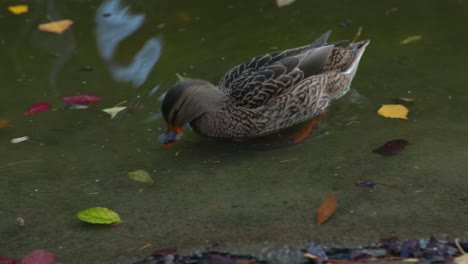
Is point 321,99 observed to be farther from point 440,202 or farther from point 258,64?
point 440,202

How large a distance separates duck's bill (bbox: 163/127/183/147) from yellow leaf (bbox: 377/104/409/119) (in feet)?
4.95

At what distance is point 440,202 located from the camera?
13.9ft

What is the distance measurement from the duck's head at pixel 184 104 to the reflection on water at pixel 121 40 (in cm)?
96

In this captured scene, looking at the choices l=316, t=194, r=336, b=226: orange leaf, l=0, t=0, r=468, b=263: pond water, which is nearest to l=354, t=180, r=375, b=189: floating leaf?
l=0, t=0, r=468, b=263: pond water

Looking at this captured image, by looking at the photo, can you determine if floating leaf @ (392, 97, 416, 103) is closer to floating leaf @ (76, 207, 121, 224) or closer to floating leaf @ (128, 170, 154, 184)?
floating leaf @ (128, 170, 154, 184)

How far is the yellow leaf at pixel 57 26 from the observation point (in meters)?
7.24

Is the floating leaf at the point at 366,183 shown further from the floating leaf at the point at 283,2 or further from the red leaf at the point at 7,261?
the floating leaf at the point at 283,2

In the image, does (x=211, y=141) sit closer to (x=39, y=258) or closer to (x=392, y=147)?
(x=392, y=147)

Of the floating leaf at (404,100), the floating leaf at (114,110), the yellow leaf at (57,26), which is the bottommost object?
the floating leaf at (114,110)

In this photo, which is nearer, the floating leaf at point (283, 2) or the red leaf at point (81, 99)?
the red leaf at point (81, 99)

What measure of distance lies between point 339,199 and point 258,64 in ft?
5.76

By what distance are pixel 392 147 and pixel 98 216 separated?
199 cm

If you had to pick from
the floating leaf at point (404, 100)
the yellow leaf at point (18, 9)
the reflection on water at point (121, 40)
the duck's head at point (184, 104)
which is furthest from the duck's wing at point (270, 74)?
the yellow leaf at point (18, 9)

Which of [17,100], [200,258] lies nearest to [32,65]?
[17,100]
